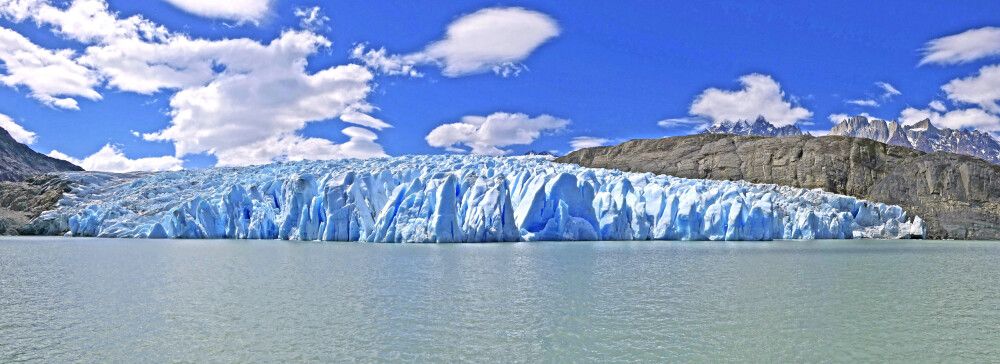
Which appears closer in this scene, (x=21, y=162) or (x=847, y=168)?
(x=847, y=168)

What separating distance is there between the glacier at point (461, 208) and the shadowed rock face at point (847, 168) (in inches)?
652

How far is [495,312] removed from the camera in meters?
12.9

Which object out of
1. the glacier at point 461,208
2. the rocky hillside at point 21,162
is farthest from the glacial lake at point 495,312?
the rocky hillside at point 21,162

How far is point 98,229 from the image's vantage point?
52.2 m

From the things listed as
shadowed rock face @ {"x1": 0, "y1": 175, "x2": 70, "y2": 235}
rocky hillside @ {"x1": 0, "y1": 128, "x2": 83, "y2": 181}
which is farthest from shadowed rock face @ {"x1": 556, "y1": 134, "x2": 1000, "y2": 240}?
rocky hillside @ {"x1": 0, "y1": 128, "x2": 83, "y2": 181}

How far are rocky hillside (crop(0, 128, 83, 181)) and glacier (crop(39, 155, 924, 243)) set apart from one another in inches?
3304

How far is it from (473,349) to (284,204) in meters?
36.7

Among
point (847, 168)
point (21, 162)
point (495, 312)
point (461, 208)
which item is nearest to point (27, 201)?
point (461, 208)

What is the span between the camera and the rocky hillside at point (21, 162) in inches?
4916

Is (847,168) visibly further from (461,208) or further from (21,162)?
(21,162)

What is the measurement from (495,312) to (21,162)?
15028cm

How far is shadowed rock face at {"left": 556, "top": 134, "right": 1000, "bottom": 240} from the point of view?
2699 inches

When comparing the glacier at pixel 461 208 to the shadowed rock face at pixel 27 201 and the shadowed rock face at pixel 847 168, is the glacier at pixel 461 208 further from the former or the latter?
the shadowed rock face at pixel 847 168

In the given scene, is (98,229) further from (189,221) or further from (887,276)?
(887,276)
